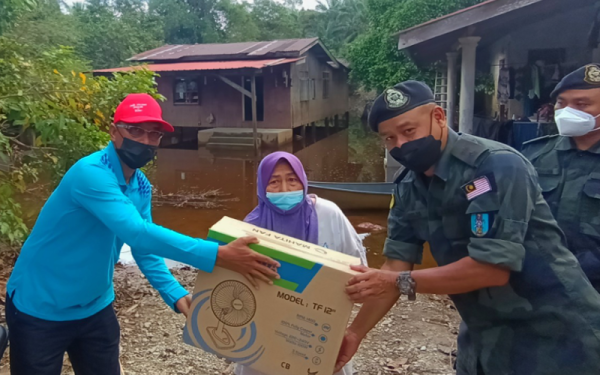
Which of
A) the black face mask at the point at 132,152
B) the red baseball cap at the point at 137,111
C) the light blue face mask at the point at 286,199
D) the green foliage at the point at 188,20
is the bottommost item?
the light blue face mask at the point at 286,199

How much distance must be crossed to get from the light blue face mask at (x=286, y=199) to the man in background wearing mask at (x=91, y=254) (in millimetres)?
527

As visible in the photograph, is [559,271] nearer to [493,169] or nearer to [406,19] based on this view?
[493,169]

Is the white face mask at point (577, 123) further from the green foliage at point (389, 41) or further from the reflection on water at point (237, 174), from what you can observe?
the green foliage at point (389, 41)

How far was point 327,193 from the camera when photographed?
365 inches

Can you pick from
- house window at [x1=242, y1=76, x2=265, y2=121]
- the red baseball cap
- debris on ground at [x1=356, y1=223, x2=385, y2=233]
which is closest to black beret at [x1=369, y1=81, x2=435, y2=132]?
the red baseball cap

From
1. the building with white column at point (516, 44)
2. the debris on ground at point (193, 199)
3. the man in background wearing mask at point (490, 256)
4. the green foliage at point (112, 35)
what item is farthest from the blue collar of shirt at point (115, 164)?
the green foliage at point (112, 35)

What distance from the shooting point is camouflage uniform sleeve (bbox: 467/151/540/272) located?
160 cm

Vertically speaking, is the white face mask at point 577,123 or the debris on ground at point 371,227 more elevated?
the white face mask at point 577,123

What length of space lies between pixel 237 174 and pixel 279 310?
12.2m

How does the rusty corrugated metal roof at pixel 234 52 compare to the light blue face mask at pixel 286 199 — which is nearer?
the light blue face mask at pixel 286 199

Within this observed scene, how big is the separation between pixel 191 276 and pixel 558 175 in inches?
169

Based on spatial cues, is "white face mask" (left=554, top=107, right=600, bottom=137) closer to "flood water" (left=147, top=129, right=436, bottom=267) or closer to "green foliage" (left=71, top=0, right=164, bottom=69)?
"flood water" (left=147, top=129, right=436, bottom=267)

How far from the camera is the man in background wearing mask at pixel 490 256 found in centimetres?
163

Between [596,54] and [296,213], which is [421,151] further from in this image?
[596,54]
